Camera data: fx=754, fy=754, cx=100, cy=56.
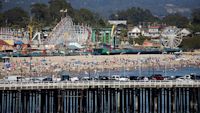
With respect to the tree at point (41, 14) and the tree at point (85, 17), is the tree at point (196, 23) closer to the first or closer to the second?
the tree at point (85, 17)

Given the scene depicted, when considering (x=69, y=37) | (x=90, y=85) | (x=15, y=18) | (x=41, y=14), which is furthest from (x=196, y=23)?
(x=90, y=85)

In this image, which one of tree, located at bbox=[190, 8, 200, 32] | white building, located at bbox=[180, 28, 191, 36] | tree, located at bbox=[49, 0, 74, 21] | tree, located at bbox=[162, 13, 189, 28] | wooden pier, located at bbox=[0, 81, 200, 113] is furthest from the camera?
tree, located at bbox=[162, 13, 189, 28]

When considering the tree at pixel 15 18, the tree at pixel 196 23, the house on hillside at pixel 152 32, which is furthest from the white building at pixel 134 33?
the tree at pixel 15 18

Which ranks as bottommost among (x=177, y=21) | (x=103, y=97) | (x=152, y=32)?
(x=103, y=97)

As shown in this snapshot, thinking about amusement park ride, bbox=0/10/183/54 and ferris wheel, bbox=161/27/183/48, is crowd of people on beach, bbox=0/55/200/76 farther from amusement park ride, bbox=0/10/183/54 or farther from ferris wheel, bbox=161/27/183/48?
amusement park ride, bbox=0/10/183/54

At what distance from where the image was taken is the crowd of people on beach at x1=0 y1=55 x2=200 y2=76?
3647 inches

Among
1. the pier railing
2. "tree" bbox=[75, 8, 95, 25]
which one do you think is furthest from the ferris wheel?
the pier railing

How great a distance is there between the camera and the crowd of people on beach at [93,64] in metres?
92.6

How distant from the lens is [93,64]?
106 m

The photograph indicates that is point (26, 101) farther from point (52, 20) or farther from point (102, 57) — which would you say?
point (52, 20)

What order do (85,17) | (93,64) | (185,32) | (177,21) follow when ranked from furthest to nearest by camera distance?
(177,21) → (85,17) → (185,32) → (93,64)

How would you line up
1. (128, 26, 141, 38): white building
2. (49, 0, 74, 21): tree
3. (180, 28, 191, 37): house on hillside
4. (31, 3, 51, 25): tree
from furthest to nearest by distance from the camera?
(49, 0, 74, 21): tree → (31, 3, 51, 25): tree → (128, 26, 141, 38): white building → (180, 28, 191, 37): house on hillside

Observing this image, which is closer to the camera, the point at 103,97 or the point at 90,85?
the point at 90,85

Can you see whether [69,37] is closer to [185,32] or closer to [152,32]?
[185,32]
